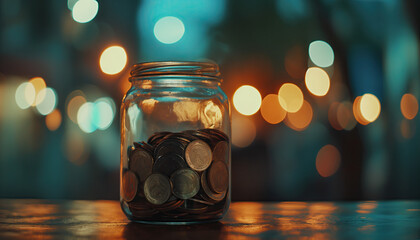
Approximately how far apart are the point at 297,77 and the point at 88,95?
1.34 m

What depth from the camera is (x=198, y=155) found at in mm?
751

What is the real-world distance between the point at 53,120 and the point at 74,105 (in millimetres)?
156

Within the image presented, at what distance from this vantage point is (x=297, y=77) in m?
3.26

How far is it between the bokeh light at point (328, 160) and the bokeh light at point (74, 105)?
155 centimetres

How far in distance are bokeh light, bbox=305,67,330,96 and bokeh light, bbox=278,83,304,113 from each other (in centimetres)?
8

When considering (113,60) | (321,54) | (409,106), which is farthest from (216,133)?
(409,106)

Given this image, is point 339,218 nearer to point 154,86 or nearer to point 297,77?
point 154,86

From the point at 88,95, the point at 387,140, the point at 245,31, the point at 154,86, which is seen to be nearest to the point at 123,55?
the point at 88,95

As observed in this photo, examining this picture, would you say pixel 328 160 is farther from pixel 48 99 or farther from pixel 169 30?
pixel 48 99

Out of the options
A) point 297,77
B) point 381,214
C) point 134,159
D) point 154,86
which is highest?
point 297,77

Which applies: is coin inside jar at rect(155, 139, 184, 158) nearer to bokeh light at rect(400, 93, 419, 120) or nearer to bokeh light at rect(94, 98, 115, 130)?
bokeh light at rect(94, 98, 115, 130)

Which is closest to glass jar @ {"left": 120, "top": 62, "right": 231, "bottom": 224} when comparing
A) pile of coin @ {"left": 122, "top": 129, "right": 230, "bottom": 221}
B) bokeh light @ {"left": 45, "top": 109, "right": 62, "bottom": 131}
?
pile of coin @ {"left": 122, "top": 129, "right": 230, "bottom": 221}

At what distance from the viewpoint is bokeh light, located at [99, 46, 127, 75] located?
3.00m

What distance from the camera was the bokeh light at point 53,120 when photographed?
2967 mm
